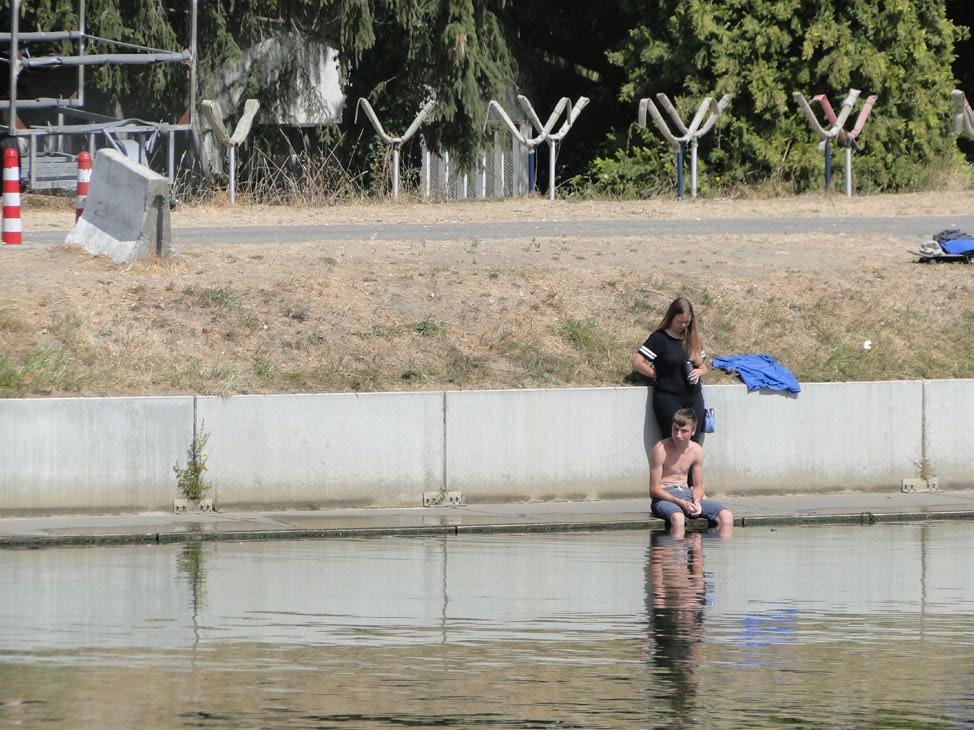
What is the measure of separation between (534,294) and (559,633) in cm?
863

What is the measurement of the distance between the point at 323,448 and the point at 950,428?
5.74 meters

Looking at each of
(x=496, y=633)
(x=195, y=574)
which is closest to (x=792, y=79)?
(x=195, y=574)

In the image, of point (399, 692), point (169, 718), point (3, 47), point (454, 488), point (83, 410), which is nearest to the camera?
point (169, 718)

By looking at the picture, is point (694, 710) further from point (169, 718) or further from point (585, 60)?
point (585, 60)

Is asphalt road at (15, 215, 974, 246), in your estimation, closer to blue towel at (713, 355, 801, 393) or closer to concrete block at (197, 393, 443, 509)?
blue towel at (713, 355, 801, 393)

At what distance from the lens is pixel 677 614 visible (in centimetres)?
1075

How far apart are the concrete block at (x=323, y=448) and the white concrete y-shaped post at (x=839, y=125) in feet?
54.2

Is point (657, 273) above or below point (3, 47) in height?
below

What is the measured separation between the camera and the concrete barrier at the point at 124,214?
18.6 meters

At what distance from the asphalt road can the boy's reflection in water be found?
9002 mm

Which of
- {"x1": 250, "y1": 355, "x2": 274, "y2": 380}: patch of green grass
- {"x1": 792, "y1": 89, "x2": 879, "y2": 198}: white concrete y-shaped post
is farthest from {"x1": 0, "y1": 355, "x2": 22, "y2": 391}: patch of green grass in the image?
{"x1": 792, "y1": 89, "x2": 879, "y2": 198}: white concrete y-shaped post

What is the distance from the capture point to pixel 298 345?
17.1 metres

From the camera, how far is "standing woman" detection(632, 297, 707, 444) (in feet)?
51.3

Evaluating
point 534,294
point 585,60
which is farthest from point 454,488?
point 585,60
